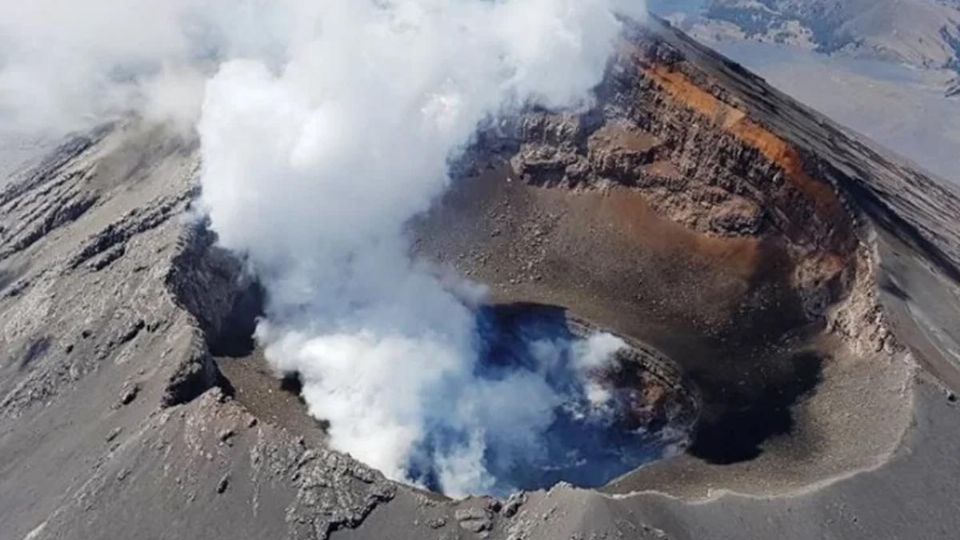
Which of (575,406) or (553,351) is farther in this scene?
(553,351)

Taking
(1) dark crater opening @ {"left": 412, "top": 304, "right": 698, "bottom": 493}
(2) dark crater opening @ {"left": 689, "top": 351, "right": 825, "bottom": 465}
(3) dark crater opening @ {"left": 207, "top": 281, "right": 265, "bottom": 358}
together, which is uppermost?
(3) dark crater opening @ {"left": 207, "top": 281, "right": 265, "bottom": 358}

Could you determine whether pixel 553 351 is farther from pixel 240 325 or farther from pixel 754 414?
pixel 240 325

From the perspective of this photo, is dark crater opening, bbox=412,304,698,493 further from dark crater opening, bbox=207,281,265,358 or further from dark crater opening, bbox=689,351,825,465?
dark crater opening, bbox=207,281,265,358

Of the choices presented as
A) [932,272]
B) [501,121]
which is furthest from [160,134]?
[932,272]

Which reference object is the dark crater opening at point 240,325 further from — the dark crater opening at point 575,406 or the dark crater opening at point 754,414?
the dark crater opening at point 754,414

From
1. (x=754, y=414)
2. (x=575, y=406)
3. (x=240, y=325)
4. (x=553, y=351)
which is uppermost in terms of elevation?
(x=240, y=325)

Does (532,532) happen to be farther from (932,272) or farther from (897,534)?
(932,272)

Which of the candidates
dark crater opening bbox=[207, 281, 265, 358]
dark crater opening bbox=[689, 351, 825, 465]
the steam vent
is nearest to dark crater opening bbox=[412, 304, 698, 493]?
the steam vent

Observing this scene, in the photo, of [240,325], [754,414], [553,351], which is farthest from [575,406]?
[240,325]
